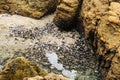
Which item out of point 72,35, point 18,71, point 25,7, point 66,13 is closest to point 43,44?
point 72,35

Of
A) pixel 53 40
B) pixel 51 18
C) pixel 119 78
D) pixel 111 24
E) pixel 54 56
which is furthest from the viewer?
pixel 51 18

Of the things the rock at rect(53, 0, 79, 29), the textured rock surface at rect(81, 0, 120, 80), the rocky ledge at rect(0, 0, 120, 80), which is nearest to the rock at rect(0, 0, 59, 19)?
the rocky ledge at rect(0, 0, 120, 80)

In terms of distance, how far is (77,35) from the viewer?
19.6 meters

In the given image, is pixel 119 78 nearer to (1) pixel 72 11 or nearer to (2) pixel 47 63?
(2) pixel 47 63

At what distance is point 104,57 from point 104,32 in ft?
3.96

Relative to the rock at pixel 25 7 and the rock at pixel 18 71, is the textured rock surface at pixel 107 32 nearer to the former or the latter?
the rock at pixel 18 71

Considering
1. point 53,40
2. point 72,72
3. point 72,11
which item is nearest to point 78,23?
point 72,11

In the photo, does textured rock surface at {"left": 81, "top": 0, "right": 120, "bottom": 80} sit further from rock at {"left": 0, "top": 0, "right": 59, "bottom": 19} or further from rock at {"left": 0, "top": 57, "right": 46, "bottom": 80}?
rock at {"left": 0, "top": 0, "right": 59, "bottom": 19}

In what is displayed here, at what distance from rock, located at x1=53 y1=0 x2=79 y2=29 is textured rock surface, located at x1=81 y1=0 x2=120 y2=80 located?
2.13 metres

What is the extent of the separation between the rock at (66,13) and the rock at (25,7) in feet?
7.17

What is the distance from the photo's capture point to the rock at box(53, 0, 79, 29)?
778 inches

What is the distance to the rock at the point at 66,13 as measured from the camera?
64.8 feet

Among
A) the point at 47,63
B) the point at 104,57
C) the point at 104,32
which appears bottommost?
the point at 47,63

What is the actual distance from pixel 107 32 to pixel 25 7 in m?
8.99
